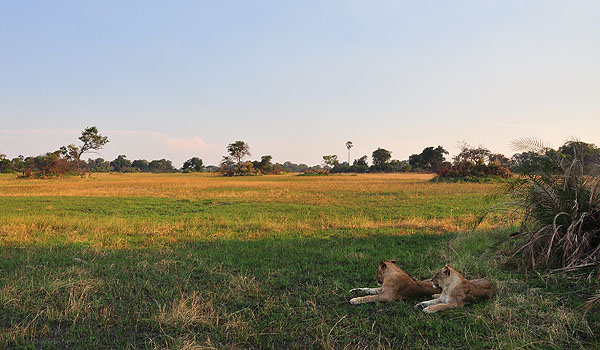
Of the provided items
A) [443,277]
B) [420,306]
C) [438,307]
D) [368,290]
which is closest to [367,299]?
[368,290]

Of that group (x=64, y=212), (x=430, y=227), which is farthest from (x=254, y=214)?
(x=64, y=212)

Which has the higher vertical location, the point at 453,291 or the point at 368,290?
the point at 453,291

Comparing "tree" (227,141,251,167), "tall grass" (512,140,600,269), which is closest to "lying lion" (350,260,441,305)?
"tall grass" (512,140,600,269)

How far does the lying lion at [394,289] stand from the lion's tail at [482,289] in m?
0.52

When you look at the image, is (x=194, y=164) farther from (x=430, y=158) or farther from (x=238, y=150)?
(x=430, y=158)

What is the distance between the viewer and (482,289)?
204 inches

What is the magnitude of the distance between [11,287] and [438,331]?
6.56 m

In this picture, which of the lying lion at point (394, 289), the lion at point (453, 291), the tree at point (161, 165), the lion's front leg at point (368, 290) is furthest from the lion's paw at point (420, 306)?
the tree at point (161, 165)

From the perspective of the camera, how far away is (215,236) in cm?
1051

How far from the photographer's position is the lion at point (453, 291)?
194 inches

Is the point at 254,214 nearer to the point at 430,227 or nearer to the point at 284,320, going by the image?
the point at 430,227

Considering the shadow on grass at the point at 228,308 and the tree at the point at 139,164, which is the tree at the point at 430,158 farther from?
the tree at the point at 139,164

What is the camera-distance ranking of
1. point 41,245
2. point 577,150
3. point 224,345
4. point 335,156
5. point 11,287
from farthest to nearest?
point 335,156
point 41,245
point 577,150
point 11,287
point 224,345

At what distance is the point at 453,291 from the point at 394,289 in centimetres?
85
